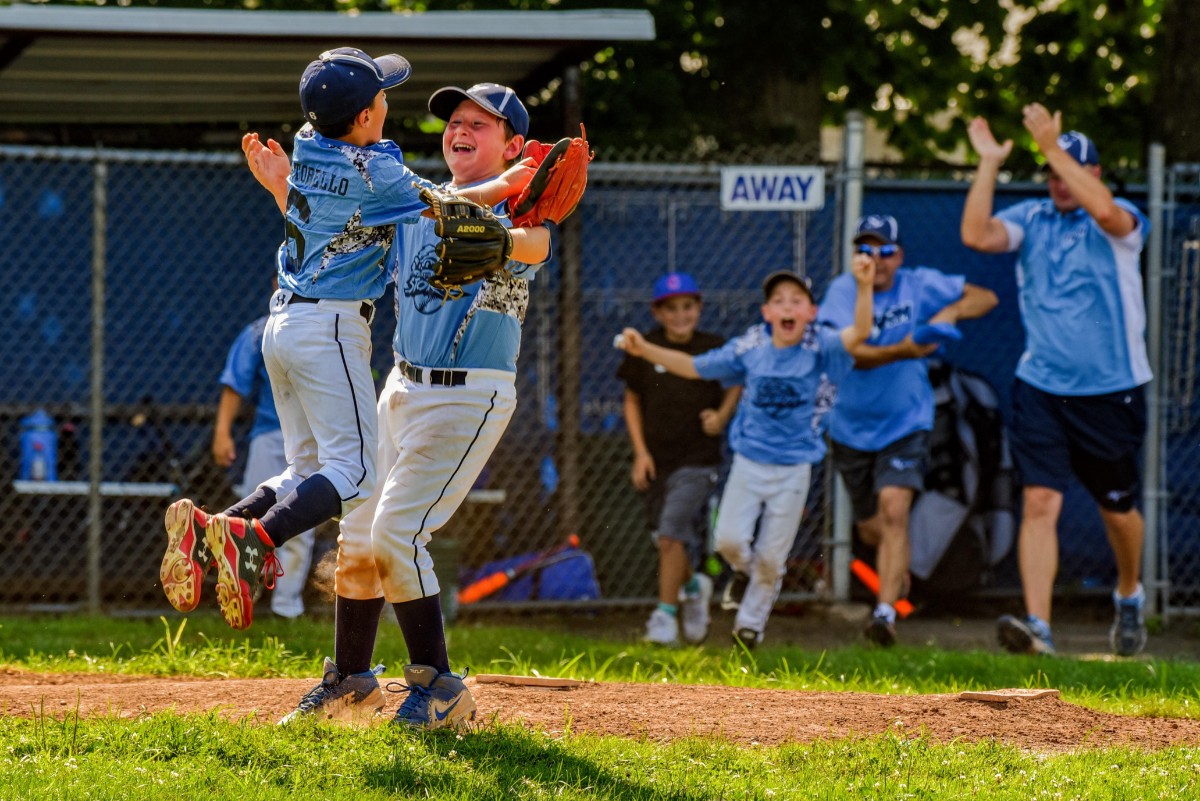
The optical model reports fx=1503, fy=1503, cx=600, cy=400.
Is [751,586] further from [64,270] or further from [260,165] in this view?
[64,270]

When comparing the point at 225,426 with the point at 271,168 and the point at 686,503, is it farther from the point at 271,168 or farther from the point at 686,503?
the point at 271,168

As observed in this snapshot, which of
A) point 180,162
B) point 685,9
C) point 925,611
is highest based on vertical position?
point 685,9

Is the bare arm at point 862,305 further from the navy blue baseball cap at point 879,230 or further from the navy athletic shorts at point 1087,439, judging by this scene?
the navy athletic shorts at point 1087,439

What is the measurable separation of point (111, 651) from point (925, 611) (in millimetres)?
4862

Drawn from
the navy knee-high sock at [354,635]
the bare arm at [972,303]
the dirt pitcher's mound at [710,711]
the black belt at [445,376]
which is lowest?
the dirt pitcher's mound at [710,711]

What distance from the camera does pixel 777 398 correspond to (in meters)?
7.63

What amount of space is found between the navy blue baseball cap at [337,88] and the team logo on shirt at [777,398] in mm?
3447

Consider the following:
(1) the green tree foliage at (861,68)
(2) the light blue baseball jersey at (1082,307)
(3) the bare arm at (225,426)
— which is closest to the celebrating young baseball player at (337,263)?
(3) the bare arm at (225,426)

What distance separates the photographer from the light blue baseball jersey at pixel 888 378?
812cm

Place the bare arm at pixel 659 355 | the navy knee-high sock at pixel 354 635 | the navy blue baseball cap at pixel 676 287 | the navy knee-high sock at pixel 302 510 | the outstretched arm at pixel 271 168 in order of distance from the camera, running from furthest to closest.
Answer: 1. the navy blue baseball cap at pixel 676 287
2. the bare arm at pixel 659 355
3. the outstretched arm at pixel 271 168
4. the navy knee-high sock at pixel 354 635
5. the navy knee-high sock at pixel 302 510

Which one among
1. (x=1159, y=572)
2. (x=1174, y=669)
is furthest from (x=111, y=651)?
(x=1159, y=572)

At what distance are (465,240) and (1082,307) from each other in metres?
4.55

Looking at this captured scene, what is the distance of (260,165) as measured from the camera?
506cm

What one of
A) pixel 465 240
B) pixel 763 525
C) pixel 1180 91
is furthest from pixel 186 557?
pixel 1180 91
